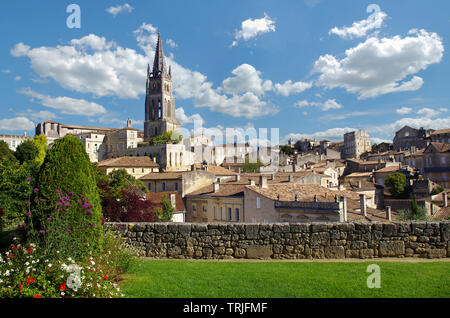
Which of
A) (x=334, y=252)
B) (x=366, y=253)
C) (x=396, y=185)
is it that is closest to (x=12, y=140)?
(x=396, y=185)

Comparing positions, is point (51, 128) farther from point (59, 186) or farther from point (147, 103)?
point (59, 186)

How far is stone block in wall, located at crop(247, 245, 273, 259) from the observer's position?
925cm

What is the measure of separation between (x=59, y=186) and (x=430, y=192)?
54.1m

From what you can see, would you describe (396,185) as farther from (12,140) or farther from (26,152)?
(12,140)

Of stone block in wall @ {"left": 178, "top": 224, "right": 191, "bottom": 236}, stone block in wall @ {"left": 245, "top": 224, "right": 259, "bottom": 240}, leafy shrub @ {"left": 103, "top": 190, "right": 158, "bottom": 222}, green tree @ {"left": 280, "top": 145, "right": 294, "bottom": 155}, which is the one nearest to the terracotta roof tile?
leafy shrub @ {"left": 103, "top": 190, "right": 158, "bottom": 222}

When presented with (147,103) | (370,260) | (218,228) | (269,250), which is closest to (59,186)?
(218,228)

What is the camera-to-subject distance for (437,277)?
6.90 meters

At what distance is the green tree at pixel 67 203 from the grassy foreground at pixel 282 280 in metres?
1.39

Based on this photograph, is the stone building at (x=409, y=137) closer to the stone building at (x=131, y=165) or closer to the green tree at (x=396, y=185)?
the green tree at (x=396, y=185)

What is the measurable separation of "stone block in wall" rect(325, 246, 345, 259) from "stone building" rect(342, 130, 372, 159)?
4794 inches

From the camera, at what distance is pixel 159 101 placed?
13425 centimetres

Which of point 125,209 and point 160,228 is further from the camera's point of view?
point 125,209

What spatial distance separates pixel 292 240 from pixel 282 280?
2402mm

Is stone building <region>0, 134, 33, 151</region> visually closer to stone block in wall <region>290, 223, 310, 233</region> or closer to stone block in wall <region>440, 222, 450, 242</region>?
stone block in wall <region>290, 223, 310, 233</region>
